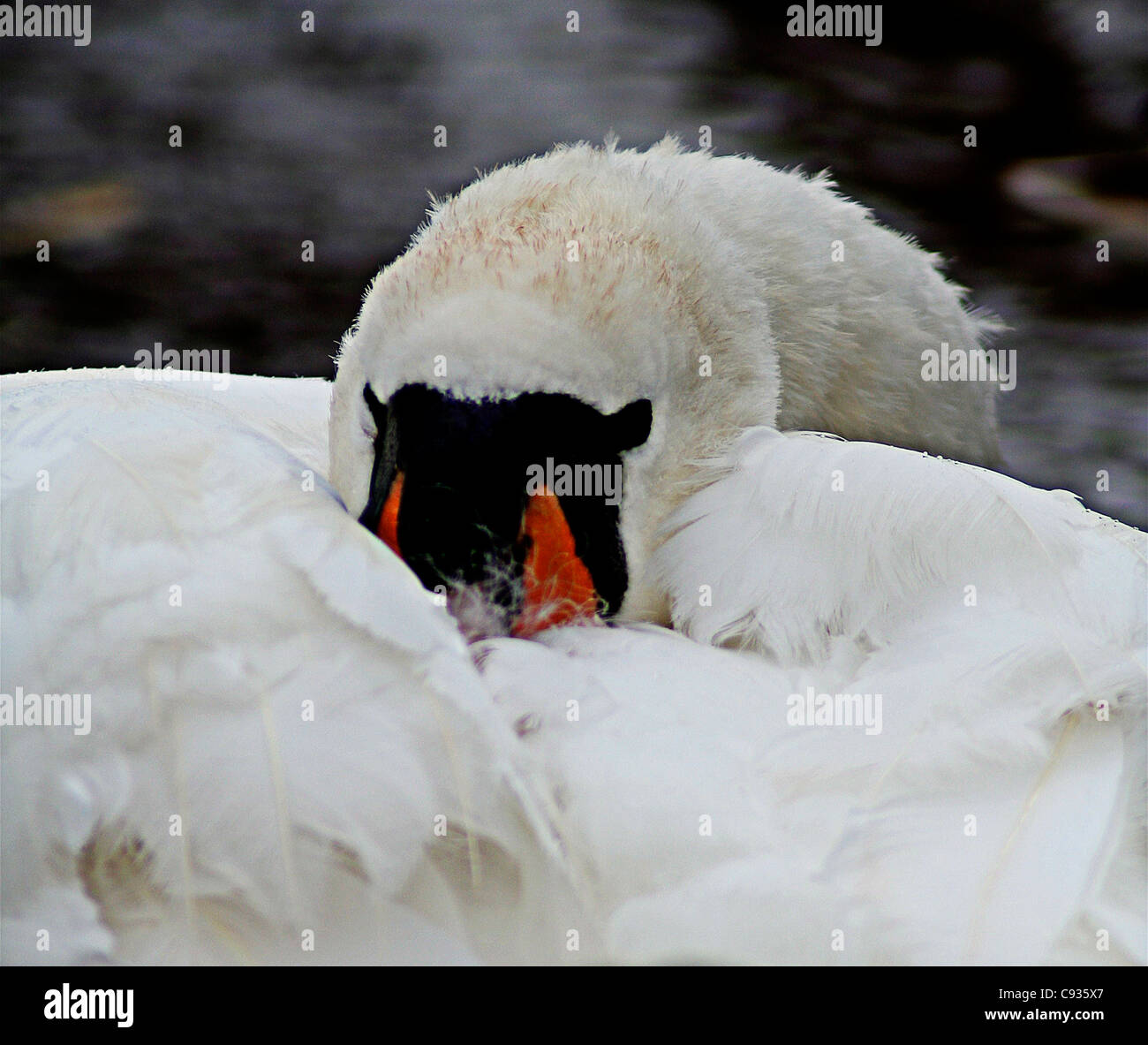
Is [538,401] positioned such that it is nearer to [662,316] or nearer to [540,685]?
[662,316]

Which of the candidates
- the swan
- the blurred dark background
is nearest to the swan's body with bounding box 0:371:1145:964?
the swan

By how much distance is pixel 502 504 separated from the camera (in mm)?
1189

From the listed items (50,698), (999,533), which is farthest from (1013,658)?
(50,698)

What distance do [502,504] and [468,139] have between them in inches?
122

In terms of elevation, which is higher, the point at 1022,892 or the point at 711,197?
the point at 711,197

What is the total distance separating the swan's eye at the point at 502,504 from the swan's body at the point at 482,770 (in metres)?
0.10

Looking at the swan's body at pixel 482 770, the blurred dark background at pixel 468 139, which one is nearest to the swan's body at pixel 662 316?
the swan's body at pixel 482 770

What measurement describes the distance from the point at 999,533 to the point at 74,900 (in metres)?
0.79

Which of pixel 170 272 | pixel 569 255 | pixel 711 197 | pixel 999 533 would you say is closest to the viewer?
pixel 999 533

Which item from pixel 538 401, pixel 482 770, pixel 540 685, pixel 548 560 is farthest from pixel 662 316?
pixel 482 770

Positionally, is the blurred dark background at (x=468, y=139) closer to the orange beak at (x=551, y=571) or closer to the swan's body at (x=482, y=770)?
the orange beak at (x=551, y=571)

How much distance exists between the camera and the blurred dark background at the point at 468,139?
3.64 m

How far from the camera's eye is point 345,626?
949 millimetres
